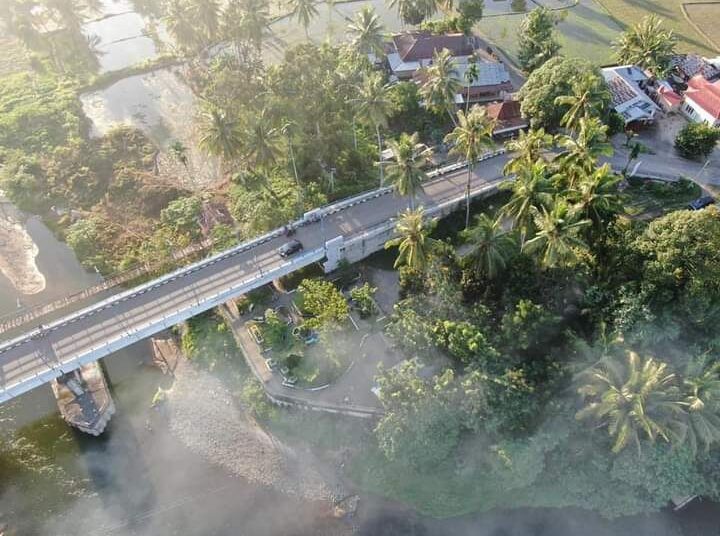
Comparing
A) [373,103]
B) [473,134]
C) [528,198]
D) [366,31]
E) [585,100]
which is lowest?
[528,198]

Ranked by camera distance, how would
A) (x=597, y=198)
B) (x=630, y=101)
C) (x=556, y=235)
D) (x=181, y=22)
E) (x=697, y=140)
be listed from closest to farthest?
(x=556, y=235)
(x=597, y=198)
(x=697, y=140)
(x=630, y=101)
(x=181, y=22)

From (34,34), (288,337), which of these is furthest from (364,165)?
(34,34)

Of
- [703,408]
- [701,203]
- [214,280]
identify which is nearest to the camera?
[703,408]

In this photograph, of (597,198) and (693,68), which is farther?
(693,68)

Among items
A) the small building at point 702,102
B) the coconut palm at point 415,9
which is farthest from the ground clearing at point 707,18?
the coconut palm at point 415,9

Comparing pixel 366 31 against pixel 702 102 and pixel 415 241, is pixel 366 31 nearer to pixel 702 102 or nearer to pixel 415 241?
pixel 415 241

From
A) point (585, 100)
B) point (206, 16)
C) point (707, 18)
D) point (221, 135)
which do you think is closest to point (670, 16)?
point (707, 18)

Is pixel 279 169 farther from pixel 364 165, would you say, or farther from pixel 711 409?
pixel 711 409

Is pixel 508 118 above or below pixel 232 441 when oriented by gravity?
above
